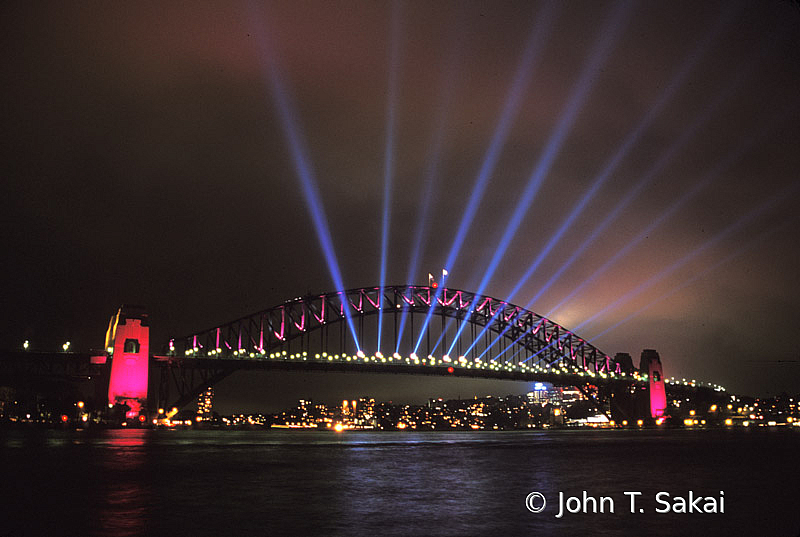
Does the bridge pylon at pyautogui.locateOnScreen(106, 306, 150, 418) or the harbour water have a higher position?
the bridge pylon at pyautogui.locateOnScreen(106, 306, 150, 418)

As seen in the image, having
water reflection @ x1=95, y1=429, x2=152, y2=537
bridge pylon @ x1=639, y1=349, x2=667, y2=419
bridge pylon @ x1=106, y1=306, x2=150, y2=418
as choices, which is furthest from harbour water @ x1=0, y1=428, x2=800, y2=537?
Answer: bridge pylon @ x1=639, y1=349, x2=667, y2=419

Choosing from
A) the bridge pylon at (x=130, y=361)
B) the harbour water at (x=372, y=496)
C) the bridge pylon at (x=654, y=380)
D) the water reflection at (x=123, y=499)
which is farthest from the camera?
the bridge pylon at (x=654, y=380)

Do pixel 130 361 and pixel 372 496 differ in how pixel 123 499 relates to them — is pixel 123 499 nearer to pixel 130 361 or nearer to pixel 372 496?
pixel 372 496

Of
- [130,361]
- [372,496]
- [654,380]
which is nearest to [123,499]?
[372,496]

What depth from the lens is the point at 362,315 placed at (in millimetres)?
153250

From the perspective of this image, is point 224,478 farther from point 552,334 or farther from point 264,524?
point 552,334

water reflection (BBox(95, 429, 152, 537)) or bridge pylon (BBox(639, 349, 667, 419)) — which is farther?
bridge pylon (BBox(639, 349, 667, 419))

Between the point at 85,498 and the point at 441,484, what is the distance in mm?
11062

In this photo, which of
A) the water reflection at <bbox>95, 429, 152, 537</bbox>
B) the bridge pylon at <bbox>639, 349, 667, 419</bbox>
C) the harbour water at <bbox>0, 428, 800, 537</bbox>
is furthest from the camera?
the bridge pylon at <bbox>639, 349, 667, 419</bbox>

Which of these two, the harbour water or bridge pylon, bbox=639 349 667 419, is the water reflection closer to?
the harbour water

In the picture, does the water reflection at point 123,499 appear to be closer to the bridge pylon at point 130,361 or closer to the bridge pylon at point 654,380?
the bridge pylon at point 130,361

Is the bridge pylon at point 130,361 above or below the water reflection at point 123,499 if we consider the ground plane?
above

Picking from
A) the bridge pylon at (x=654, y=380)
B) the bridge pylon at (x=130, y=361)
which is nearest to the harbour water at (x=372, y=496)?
the bridge pylon at (x=130, y=361)

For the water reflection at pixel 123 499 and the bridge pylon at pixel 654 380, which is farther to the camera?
the bridge pylon at pixel 654 380
